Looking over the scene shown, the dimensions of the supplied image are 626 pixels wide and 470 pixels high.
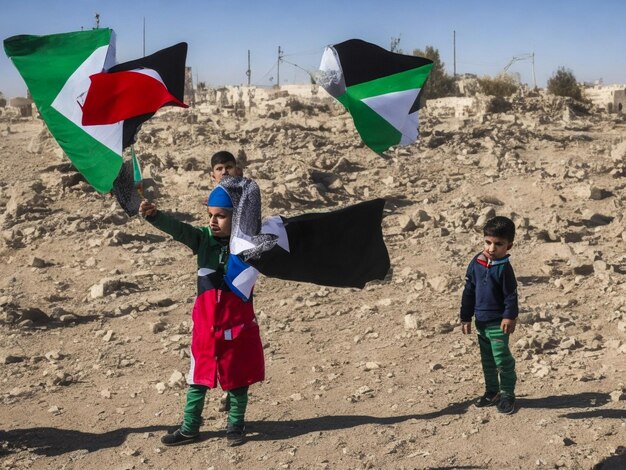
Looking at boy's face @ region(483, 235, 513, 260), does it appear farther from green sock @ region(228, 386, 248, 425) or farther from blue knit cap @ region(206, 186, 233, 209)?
green sock @ region(228, 386, 248, 425)

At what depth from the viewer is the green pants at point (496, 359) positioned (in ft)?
15.4

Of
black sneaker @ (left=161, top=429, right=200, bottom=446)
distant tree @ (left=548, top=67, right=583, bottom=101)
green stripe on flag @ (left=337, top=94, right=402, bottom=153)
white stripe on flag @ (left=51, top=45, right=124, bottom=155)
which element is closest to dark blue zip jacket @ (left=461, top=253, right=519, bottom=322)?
green stripe on flag @ (left=337, top=94, right=402, bottom=153)

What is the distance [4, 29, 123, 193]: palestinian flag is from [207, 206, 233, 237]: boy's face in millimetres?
547

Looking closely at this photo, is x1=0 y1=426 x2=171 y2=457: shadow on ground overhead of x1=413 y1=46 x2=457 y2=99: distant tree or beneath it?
beneath

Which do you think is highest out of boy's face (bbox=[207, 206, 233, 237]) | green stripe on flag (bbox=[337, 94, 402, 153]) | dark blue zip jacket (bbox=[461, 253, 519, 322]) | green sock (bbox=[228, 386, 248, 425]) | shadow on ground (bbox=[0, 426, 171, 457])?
green stripe on flag (bbox=[337, 94, 402, 153])

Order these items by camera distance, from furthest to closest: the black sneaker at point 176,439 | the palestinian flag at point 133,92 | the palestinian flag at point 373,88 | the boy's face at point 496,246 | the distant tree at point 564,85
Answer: the distant tree at point 564,85 < the palestinian flag at point 373,88 < the boy's face at point 496,246 < the black sneaker at point 176,439 < the palestinian flag at point 133,92

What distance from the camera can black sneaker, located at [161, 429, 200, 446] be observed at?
451 cm

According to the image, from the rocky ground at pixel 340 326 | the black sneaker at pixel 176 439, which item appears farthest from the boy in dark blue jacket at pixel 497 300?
the black sneaker at pixel 176 439

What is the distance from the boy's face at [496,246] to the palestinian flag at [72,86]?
2.08m

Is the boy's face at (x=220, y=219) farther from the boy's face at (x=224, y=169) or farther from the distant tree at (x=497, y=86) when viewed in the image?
the distant tree at (x=497, y=86)

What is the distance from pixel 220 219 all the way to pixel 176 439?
1.25 metres

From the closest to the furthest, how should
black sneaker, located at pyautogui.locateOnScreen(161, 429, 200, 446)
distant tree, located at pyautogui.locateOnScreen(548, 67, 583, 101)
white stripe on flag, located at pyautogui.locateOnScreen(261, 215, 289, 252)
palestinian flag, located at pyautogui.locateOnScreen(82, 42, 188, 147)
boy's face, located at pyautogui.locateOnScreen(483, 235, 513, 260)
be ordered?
palestinian flag, located at pyautogui.locateOnScreen(82, 42, 188, 147), white stripe on flag, located at pyautogui.locateOnScreen(261, 215, 289, 252), black sneaker, located at pyautogui.locateOnScreen(161, 429, 200, 446), boy's face, located at pyautogui.locateOnScreen(483, 235, 513, 260), distant tree, located at pyautogui.locateOnScreen(548, 67, 583, 101)

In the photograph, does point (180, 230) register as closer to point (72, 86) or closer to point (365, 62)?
point (72, 86)

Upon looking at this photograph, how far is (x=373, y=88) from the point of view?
5121mm
